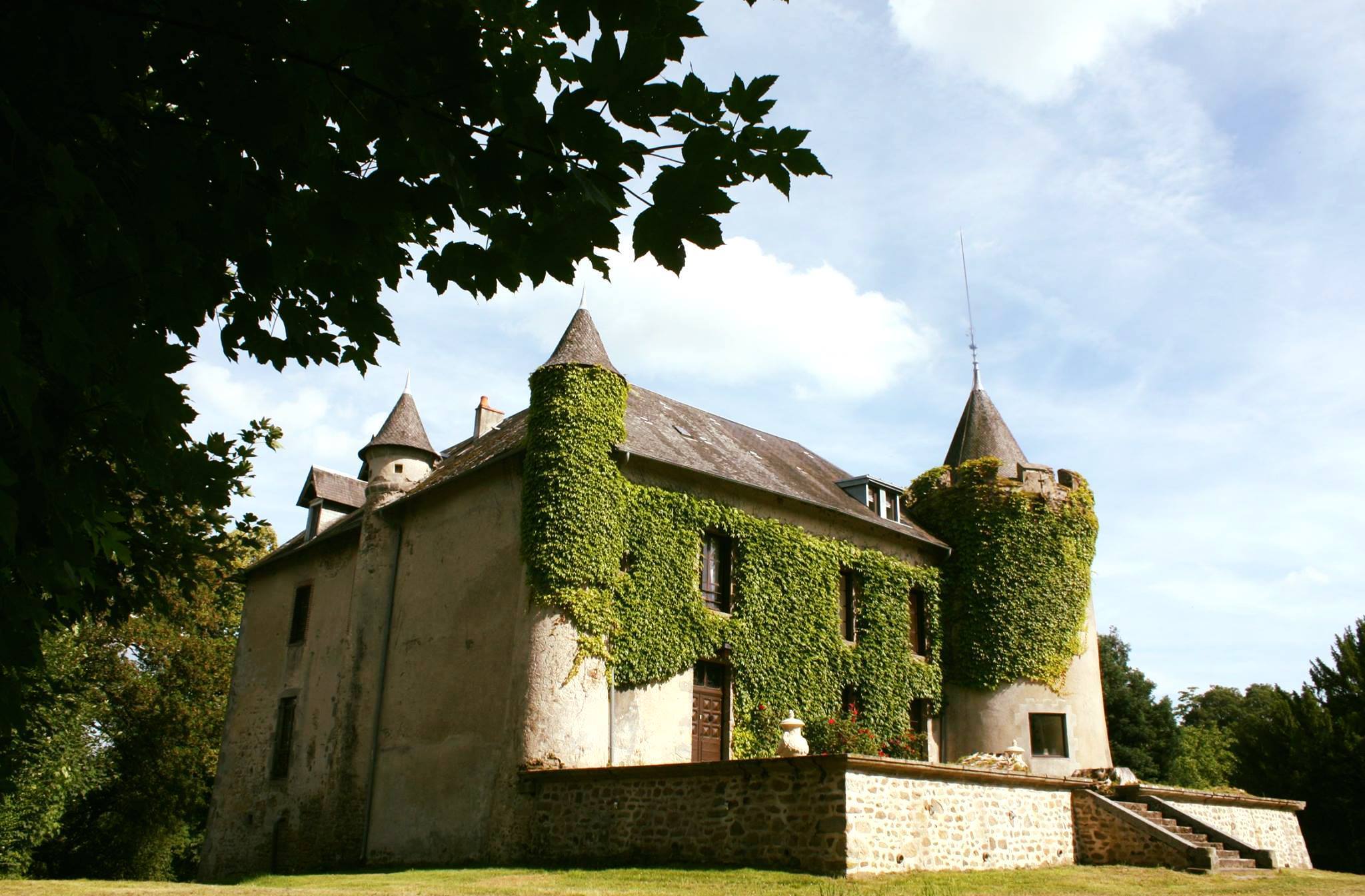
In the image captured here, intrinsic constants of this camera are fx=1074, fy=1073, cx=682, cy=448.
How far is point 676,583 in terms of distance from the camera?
18312 millimetres

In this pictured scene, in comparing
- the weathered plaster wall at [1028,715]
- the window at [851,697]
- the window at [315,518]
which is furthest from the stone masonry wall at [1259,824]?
A: the window at [315,518]

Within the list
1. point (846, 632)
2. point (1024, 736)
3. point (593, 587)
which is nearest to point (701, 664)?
point (593, 587)

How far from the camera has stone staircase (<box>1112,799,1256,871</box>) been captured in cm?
1452

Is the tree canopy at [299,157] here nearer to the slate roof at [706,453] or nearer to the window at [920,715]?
the slate roof at [706,453]

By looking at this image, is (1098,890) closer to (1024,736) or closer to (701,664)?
(701,664)

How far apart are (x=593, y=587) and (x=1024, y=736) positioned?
34.5 ft

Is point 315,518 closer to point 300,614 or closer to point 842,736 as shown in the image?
point 300,614

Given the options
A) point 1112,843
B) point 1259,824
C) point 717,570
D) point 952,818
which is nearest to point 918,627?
point 717,570

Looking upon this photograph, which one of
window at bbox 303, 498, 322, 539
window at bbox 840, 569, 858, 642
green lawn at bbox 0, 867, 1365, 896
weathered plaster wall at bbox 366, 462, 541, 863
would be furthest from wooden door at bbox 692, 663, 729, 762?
window at bbox 303, 498, 322, 539

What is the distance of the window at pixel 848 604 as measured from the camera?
2144 centimetres

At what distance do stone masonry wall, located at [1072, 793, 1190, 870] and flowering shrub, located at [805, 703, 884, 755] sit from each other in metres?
3.73

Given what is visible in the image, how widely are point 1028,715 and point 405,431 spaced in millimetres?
14005

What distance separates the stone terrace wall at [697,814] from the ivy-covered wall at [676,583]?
8.02ft

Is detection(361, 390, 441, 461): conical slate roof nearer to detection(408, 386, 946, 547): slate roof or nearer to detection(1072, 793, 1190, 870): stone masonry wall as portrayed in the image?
detection(408, 386, 946, 547): slate roof
